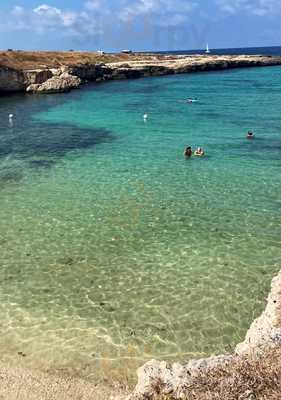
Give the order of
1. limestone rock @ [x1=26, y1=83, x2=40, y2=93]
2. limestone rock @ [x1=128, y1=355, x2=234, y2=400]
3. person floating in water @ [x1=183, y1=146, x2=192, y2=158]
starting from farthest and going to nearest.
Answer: limestone rock @ [x1=26, y1=83, x2=40, y2=93] < person floating in water @ [x1=183, y1=146, x2=192, y2=158] < limestone rock @ [x1=128, y1=355, x2=234, y2=400]

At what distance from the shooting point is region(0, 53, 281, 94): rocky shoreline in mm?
88312

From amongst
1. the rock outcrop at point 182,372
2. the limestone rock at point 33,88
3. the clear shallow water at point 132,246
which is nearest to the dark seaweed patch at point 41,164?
the clear shallow water at point 132,246

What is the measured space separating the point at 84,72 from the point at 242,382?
113 metres

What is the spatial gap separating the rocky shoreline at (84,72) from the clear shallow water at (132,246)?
49370 mm

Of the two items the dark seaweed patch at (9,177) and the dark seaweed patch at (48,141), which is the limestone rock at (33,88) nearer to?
the dark seaweed patch at (48,141)

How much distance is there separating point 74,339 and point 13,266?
5.98m

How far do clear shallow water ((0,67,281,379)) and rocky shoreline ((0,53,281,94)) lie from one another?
49370 millimetres

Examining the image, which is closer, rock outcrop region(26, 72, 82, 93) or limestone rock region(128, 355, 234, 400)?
limestone rock region(128, 355, 234, 400)

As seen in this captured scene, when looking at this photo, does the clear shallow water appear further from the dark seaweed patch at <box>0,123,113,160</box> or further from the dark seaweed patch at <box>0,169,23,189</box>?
the dark seaweed patch at <box>0,123,113,160</box>

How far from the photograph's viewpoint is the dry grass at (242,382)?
789 cm

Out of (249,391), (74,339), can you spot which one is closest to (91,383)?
(74,339)

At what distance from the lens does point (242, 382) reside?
8.18 metres

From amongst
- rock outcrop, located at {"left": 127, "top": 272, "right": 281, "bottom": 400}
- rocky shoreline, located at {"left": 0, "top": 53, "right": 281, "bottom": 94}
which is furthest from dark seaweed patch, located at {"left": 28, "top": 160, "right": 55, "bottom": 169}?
rocky shoreline, located at {"left": 0, "top": 53, "right": 281, "bottom": 94}

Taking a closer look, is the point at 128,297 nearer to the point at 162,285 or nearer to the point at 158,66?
the point at 162,285
